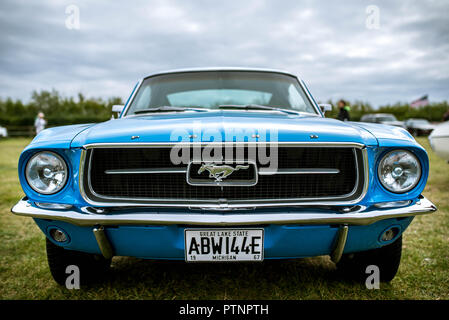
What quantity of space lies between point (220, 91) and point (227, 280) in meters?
1.59

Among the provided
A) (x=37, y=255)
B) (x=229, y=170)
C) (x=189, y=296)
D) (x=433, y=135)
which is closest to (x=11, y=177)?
(x=37, y=255)

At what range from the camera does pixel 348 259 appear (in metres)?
2.23

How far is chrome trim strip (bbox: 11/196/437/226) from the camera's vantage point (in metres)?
1.65

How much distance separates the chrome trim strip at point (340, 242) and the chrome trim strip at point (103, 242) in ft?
4.05

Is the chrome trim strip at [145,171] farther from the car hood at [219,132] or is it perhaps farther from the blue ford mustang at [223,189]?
the car hood at [219,132]

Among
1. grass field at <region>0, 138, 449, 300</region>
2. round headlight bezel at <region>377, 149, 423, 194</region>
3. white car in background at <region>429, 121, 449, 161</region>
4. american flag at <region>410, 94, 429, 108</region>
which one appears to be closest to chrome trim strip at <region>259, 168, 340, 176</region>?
round headlight bezel at <region>377, 149, 423, 194</region>

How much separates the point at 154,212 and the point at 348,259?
1.38 m

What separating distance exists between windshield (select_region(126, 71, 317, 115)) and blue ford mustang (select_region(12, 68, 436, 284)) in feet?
3.35

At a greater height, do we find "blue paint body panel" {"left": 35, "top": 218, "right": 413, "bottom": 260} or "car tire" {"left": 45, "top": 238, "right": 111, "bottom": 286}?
"blue paint body panel" {"left": 35, "top": 218, "right": 413, "bottom": 260}

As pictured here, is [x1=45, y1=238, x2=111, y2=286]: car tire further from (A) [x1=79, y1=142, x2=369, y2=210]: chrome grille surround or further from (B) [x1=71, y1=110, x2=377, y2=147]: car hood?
(B) [x1=71, y1=110, x2=377, y2=147]: car hood

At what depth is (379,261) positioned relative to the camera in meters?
2.15

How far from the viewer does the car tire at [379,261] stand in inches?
83.0

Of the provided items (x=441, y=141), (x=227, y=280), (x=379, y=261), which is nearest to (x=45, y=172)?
(x=227, y=280)
